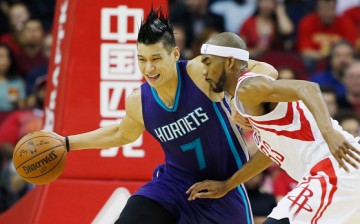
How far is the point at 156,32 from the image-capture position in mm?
6473

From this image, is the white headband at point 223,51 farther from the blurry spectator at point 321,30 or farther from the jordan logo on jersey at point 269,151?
the blurry spectator at point 321,30

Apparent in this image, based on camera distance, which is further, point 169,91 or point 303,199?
point 169,91

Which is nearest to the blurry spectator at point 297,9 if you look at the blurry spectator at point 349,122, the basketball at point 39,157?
the blurry spectator at point 349,122

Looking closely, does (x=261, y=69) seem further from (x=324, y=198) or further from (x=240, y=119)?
(x=324, y=198)

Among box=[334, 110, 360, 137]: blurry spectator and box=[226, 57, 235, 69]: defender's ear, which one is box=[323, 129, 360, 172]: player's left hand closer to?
box=[226, 57, 235, 69]: defender's ear

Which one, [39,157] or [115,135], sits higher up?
[115,135]

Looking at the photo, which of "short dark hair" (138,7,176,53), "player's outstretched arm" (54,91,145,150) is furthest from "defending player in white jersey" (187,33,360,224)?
"player's outstretched arm" (54,91,145,150)

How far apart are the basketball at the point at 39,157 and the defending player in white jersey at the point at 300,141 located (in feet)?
4.36

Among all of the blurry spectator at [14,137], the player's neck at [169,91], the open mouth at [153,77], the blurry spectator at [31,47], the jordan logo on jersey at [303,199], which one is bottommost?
A: the blurry spectator at [14,137]

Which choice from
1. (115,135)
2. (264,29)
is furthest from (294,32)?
(115,135)

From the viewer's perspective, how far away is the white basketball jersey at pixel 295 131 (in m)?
5.77

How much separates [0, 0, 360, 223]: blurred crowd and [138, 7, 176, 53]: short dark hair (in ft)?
12.7

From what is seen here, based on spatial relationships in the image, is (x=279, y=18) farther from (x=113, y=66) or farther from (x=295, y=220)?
(x=295, y=220)

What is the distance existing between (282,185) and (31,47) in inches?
172
